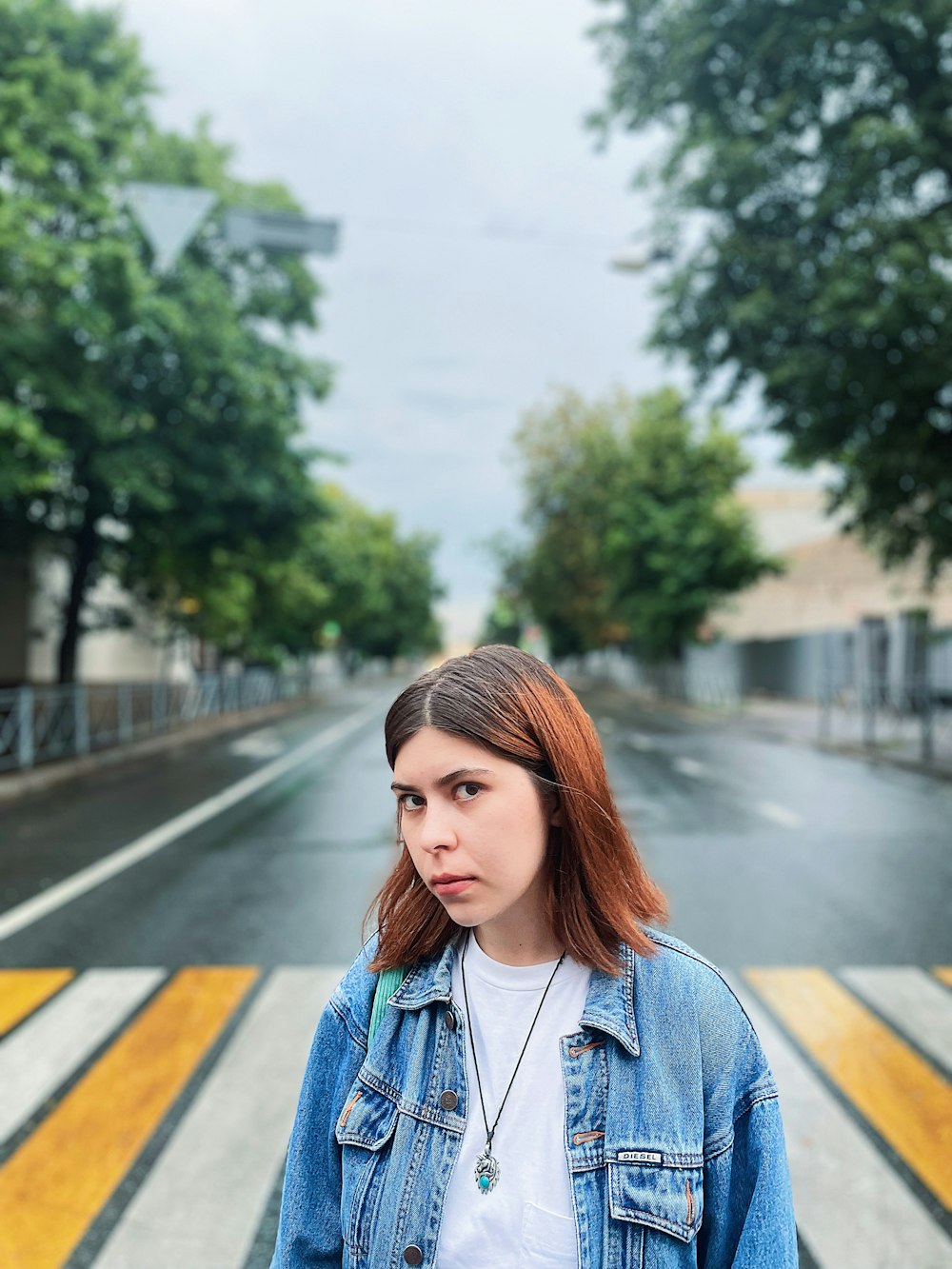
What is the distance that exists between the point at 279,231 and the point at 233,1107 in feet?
Answer: 30.6

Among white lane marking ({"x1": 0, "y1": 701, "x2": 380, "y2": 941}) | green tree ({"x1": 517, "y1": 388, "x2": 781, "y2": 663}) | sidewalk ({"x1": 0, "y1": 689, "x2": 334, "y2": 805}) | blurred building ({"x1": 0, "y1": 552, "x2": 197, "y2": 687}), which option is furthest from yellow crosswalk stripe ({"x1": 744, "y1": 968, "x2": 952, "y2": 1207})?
green tree ({"x1": 517, "y1": 388, "x2": 781, "y2": 663})

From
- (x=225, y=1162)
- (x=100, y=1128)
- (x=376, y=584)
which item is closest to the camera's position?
(x=225, y=1162)

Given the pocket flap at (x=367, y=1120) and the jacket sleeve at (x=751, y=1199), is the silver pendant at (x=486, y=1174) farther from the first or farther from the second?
the jacket sleeve at (x=751, y=1199)

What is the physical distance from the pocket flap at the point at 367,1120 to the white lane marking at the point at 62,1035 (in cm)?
318

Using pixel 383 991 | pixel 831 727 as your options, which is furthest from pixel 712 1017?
pixel 831 727

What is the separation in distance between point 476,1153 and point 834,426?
16.1 m

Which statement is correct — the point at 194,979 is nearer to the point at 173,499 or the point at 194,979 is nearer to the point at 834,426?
the point at 834,426

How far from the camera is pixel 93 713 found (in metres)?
21.4

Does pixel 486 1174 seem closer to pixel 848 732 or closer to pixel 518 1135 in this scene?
pixel 518 1135

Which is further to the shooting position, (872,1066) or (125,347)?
(125,347)

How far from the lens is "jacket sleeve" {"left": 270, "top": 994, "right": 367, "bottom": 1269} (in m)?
1.72

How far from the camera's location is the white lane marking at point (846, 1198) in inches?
134

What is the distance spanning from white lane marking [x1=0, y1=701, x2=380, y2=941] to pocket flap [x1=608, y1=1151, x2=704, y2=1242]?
6780mm

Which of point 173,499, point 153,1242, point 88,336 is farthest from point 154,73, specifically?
point 153,1242
